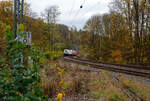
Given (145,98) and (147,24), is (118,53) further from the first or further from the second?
(145,98)

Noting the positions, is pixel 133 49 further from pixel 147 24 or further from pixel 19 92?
pixel 19 92

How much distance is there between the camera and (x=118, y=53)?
23.1m

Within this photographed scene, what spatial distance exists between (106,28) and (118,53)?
9.72 metres

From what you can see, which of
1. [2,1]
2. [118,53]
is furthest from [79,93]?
[2,1]

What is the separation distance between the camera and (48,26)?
25938 mm

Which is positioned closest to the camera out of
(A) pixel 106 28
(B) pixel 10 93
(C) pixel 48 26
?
(B) pixel 10 93

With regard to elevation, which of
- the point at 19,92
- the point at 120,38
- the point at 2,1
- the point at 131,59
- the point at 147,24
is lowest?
the point at 131,59

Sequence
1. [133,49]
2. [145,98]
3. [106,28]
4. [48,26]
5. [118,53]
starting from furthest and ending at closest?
[106,28], [48,26], [118,53], [133,49], [145,98]

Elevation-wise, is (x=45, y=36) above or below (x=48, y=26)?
below

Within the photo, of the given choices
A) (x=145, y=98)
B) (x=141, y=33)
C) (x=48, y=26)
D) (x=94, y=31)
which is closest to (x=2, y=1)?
(x=48, y=26)

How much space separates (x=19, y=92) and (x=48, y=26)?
25.0 m

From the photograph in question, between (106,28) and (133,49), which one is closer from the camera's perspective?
Result: (133,49)

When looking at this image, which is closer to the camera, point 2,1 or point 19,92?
point 19,92

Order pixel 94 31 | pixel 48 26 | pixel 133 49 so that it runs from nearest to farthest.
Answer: pixel 133 49 → pixel 48 26 → pixel 94 31
